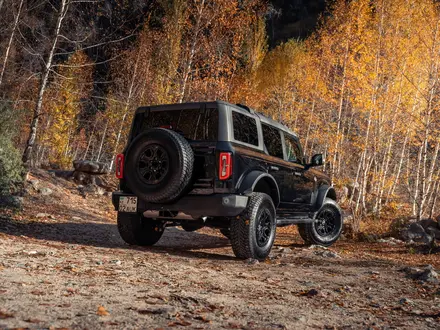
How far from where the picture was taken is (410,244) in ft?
31.4

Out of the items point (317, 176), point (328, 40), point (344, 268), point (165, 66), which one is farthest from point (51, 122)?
point (344, 268)

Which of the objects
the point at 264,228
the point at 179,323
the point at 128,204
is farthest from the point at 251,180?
the point at 179,323

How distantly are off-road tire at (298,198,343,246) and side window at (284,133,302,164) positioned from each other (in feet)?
3.50

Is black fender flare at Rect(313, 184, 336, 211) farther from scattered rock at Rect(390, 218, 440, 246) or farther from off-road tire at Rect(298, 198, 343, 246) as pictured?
scattered rock at Rect(390, 218, 440, 246)

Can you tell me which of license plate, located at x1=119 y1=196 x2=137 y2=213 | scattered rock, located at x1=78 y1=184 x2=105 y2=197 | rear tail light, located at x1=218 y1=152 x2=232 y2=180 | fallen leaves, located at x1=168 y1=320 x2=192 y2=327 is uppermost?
rear tail light, located at x1=218 y1=152 x2=232 y2=180

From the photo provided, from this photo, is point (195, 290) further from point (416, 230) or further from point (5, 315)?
point (416, 230)

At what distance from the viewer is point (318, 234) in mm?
8469

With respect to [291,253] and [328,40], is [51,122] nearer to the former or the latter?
[328,40]

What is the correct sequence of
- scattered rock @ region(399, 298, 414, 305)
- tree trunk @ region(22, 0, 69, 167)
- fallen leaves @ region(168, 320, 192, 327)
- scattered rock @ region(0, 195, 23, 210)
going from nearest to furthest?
fallen leaves @ region(168, 320, 192, 327) → scattered rock @ region(399, 298, 414, 305) → scattered rock @ region(0, 195, 23, 210) → tree trunk @ region(22, 0, 69, 167)

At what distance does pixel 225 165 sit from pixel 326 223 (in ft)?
13.4

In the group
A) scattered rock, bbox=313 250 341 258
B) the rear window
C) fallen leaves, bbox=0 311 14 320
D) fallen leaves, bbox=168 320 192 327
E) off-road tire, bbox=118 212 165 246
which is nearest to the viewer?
fallen leaves, bbox=0 311 14 320

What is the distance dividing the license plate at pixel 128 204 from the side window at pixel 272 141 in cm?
218

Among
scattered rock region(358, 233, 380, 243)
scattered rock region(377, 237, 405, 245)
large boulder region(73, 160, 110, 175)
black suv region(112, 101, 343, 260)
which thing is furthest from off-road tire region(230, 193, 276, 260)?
large boulder region(73, 160, 110, 175)

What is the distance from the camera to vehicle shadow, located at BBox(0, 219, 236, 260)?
659cm
